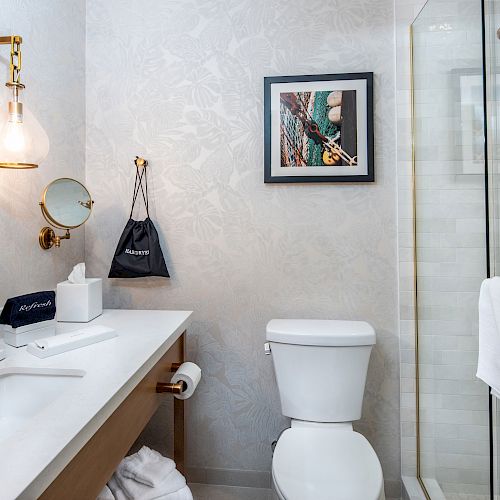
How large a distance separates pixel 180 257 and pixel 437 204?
3.48 ft

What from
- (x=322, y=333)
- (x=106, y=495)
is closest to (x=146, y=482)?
(x=106, y=495)

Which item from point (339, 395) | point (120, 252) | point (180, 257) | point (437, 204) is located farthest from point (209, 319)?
point (437, 204)

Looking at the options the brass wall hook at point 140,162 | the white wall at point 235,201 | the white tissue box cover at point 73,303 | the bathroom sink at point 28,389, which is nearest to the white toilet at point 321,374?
the white wall at point 235,201

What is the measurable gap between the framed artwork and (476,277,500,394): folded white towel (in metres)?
0.83

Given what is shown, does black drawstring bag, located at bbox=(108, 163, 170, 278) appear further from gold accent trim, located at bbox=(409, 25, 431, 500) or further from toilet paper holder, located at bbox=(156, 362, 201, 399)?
gold accent trim, located at bbox=(409, 25, 431, 500)

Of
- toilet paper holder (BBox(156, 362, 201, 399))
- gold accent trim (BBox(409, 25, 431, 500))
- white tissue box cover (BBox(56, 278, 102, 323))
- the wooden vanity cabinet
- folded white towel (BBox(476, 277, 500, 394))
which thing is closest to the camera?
the wooden vanity cabinet

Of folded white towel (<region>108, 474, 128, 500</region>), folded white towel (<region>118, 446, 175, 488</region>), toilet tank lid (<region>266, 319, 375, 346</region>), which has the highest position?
toilet tank lid (<region>266, 319, 375, 346</region>)

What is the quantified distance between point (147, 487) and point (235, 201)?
112 cm

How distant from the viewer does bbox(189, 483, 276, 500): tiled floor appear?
181cm

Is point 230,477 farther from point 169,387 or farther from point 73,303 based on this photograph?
point 73,303

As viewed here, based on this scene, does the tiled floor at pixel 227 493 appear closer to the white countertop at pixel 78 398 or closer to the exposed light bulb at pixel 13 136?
the white countertop at pixel 78 398

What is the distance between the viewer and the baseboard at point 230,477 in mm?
1854

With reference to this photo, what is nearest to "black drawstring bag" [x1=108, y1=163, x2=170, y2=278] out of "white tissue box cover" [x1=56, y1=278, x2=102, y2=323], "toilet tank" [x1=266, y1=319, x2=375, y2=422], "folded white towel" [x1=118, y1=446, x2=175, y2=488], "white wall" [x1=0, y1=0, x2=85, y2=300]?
"white wall" [x1=0, y1=0, x2=85, y2=300]

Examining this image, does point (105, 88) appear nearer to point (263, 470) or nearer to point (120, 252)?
point (120, 252)
